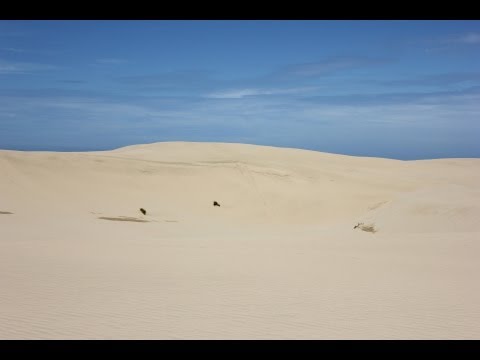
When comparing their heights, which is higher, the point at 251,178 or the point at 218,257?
the point at 251,178

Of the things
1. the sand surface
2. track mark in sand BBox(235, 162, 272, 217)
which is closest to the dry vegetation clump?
the sand surface

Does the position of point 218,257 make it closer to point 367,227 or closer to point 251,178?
point 367,227

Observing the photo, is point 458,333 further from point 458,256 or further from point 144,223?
point 144,223

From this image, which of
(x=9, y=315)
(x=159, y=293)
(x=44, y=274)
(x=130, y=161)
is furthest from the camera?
(x=130, y=161)

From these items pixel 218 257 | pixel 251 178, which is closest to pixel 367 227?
pixel 218 257

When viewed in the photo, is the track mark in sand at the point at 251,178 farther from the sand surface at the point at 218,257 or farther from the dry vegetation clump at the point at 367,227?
the dry vegetation clump at the point at 367,227

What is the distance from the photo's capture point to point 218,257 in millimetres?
12773

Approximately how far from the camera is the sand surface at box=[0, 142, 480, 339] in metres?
7.38

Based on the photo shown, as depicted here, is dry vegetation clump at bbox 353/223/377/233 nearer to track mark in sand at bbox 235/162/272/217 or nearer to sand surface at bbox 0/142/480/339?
sand surface at bbox 0/142/480/339

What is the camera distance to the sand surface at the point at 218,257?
738 centimetres

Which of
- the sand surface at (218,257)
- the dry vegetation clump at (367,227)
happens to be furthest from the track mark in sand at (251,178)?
the dry vegetation clump at (367,227)

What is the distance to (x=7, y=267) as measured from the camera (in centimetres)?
1086
